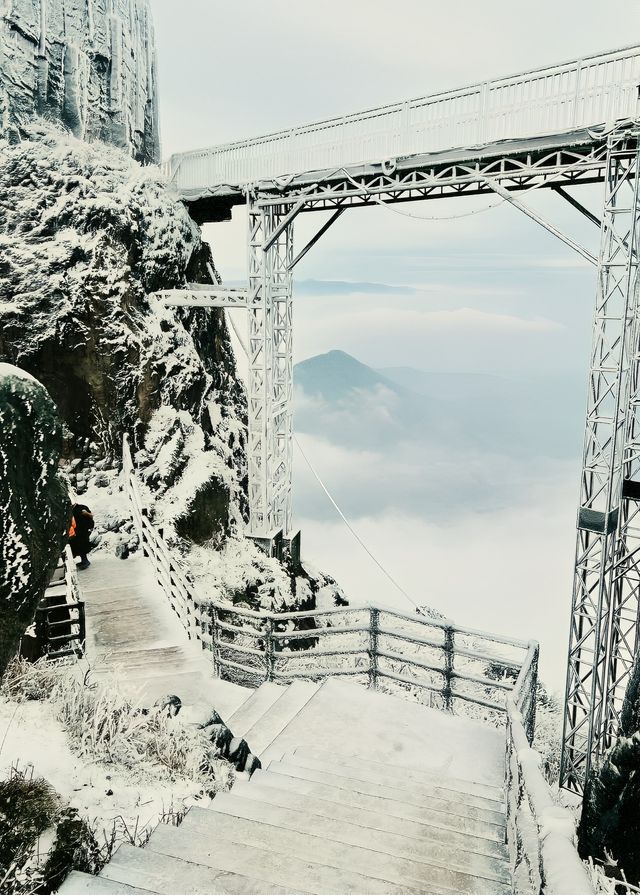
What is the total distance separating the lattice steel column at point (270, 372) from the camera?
17.0 meters

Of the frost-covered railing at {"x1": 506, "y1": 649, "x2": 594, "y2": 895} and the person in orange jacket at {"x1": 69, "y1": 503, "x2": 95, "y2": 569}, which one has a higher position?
the frost-covered railing at {"x1": 506, "y1": 649, "x2": 594, "y2": 895}

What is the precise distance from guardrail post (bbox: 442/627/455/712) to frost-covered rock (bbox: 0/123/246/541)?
37.8 feet

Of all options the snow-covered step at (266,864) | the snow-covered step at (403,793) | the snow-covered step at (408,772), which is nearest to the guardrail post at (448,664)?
the snow-covered step at (408,772)

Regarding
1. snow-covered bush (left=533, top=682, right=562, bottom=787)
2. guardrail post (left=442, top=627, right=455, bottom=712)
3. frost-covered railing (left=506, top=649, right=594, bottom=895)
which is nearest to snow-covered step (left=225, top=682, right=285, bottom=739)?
guardrail post (left=442, top=627, right=455, bottom=712)

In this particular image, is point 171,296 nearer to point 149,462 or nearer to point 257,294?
point 257,294

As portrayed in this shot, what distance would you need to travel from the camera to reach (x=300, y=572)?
19.3 m

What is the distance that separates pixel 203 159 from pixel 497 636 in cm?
1607

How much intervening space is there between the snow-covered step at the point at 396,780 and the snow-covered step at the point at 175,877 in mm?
1740

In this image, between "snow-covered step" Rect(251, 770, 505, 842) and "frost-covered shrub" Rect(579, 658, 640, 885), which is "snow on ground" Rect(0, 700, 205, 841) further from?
"frost-covered shrub" Rect(579, 658, 640, 885)

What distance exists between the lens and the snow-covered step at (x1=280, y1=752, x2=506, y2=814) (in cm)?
468

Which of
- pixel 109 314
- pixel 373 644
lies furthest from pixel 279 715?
pixel 109 314

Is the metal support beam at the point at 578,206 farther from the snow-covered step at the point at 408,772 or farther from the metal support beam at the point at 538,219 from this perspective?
the snow-covered step at the point at 408,772

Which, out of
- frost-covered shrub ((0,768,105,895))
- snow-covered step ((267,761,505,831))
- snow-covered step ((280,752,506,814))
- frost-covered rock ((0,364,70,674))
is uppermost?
frost-covered rock ((0,364,70,674))

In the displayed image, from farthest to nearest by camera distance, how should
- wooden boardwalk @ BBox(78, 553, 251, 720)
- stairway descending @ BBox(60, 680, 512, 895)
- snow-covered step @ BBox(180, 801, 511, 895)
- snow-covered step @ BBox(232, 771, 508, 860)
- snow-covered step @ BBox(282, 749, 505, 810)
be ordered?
wooden boardwalk @ BBox(78, 553, 251, 720) → snow-covered step @ BBox(282, 749, 505, 810) → snow-covered step @ BBox(232, 771, 508, 860) → snow-covered step @ BBox(180, 801, 511, 895) → stairway descending @ BBox(60, 680, 512, 895)
